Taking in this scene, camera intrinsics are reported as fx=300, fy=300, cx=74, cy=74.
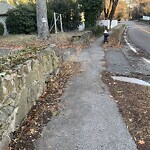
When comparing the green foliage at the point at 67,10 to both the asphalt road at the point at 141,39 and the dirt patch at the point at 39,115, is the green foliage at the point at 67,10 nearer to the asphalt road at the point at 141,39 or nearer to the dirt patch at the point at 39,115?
the asphalt road at the point at 141,39

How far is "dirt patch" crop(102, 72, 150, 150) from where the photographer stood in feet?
17.0

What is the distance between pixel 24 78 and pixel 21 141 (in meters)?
1.32

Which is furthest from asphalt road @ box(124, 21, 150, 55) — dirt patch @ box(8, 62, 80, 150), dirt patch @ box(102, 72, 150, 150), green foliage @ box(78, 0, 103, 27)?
dirt patch @ box(8, 62, 80, 150)

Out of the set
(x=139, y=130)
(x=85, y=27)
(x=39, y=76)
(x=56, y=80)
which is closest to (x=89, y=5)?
(x=85, y=27)

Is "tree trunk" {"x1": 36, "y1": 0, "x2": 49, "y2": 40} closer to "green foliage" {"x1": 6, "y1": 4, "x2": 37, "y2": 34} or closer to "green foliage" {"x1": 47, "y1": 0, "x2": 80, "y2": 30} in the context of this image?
"green foliage" {"x1": 6, "y1": 4, "x2": 37, "y2": 34}

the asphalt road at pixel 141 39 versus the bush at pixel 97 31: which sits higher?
the bush at pixel 97 31

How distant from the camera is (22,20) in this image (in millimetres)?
25938

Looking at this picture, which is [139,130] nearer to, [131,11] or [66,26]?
[66,26]

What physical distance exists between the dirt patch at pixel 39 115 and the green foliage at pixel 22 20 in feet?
57.8

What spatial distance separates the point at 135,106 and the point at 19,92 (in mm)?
2685

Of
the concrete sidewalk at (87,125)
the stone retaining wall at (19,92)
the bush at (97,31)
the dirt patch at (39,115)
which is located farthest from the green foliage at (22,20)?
the stone retaining wall at (19,92)

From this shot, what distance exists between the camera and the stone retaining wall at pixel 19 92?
464 cm

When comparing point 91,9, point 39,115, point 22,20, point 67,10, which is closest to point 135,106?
point 39,115

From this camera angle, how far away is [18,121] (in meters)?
5.26
